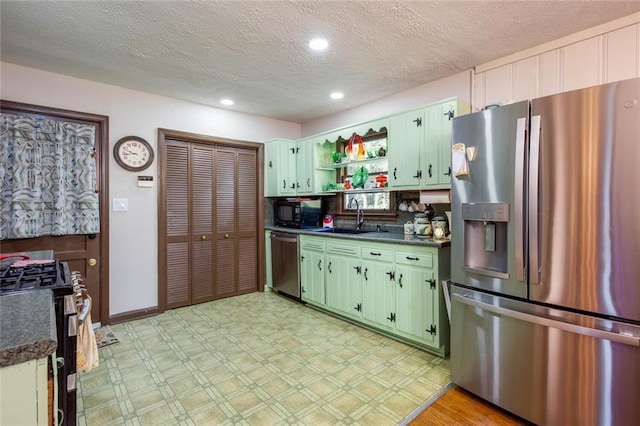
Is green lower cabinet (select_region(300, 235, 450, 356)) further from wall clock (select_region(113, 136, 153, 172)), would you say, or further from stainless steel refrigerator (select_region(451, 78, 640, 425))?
wall clock (select_region(113, 136, 153, 172))

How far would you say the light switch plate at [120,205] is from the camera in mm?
3303

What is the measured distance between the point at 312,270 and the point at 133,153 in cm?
238

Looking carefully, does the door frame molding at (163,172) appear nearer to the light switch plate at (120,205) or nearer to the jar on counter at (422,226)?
the light switch plate at (120,205)

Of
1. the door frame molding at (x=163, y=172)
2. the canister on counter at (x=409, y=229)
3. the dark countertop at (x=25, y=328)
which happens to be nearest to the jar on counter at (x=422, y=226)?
the canister on counter at (x=409, y=229)

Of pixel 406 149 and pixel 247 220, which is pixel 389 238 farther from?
pixel 247 220

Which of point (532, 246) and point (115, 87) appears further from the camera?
point (115, 87)

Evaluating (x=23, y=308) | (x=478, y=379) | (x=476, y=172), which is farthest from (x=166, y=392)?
(x=476, y=172)

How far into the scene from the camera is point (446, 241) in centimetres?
257

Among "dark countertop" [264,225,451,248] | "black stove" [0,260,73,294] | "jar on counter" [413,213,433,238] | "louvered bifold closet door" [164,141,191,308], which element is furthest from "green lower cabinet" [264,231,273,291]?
"black stove" [0,260,73,294]

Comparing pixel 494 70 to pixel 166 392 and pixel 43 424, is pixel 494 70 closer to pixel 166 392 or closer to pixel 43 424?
pixel 43 424

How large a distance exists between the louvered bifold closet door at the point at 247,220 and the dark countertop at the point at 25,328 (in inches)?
128

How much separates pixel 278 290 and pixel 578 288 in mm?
3397

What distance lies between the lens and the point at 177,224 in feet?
12.5

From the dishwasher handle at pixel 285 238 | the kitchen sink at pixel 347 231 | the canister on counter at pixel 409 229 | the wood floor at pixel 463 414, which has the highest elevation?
the canister on counter at pixel 409 229
